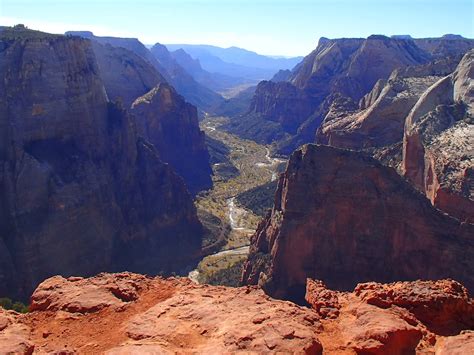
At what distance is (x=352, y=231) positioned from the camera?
134 ft

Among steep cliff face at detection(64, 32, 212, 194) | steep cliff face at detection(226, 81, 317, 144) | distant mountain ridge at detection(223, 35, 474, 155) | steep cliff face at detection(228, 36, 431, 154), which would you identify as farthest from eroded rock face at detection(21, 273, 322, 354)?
steep cliff face at detection(226, 81, 317, 144)

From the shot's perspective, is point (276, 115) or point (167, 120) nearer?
point (167, 120)

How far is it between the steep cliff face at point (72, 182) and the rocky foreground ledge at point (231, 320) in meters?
32.3

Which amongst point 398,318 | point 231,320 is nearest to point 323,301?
point 398,318

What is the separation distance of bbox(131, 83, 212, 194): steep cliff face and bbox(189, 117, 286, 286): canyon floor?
3945 mm

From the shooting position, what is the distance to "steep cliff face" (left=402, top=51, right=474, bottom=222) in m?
45.2

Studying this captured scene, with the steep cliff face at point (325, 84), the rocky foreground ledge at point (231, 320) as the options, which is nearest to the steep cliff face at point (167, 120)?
the steep cliff face at point (325, 84)

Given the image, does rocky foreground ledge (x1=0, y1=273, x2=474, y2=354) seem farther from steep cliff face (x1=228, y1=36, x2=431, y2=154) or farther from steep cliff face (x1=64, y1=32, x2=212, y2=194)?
steep cliff face (x1=228, y1=36, x2=431, y2=154)

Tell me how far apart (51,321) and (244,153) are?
12051 cm

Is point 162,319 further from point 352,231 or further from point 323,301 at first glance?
point 352,231

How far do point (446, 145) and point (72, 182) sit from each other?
37.6 meters

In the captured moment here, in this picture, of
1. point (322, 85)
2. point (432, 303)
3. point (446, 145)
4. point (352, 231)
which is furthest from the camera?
point (322, 85)

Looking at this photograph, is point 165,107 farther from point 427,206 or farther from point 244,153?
point 427,206

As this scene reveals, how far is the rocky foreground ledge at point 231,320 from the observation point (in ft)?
51.9
